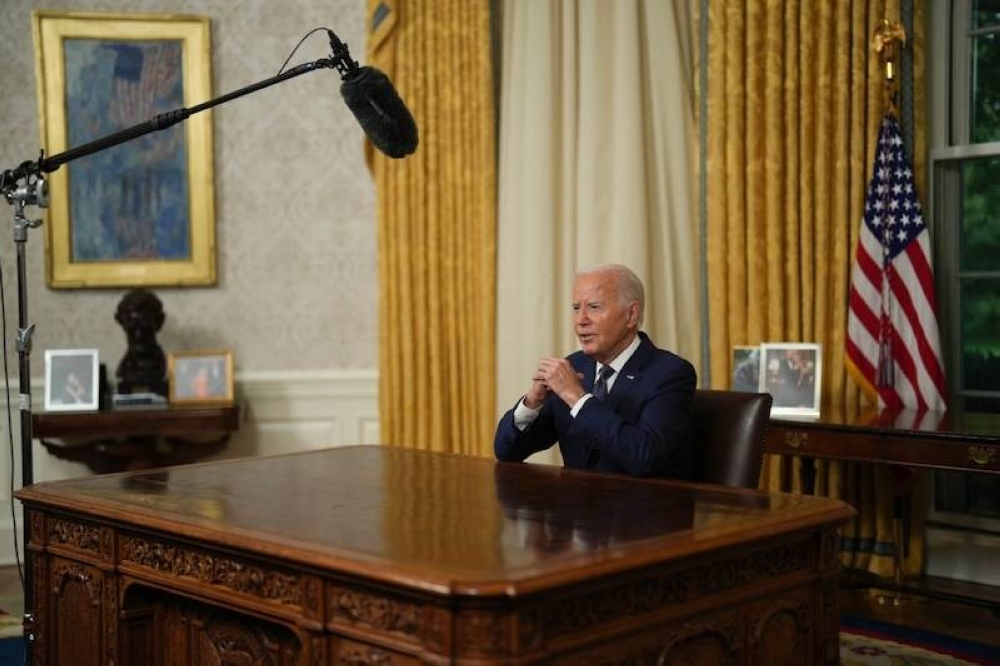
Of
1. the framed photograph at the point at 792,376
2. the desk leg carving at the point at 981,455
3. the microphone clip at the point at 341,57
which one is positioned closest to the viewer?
the microphone clip at the point at 341,57

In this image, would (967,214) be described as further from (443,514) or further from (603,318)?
(443,514)

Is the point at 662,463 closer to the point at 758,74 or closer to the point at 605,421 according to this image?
the point at 605,421

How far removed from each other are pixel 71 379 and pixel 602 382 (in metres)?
3.38

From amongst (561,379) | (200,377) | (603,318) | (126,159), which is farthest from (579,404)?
(126,159)

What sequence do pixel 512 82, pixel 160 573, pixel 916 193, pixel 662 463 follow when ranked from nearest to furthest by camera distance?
1. pixel 160 573
2. pixel 662 463
3. pixel 916 193
4. pixel 512 82

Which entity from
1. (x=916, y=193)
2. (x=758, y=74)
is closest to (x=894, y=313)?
(x=916, y=193)

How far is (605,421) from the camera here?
3.12 metres

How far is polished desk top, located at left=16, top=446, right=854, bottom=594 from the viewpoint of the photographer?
6.68 ft

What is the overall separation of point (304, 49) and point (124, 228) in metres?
1.37

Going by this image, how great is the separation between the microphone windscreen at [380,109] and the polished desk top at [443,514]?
923 millimetres

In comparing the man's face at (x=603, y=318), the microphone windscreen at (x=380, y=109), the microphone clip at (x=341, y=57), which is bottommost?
the man's face at (x=603, y=318)

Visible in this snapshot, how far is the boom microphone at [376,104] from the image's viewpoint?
3.14m

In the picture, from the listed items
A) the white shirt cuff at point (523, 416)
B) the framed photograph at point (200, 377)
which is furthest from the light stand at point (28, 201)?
the framed photograph at point (200, 377)

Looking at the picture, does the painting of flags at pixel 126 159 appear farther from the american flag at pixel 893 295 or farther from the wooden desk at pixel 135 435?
the american flag at pixel 893 295
